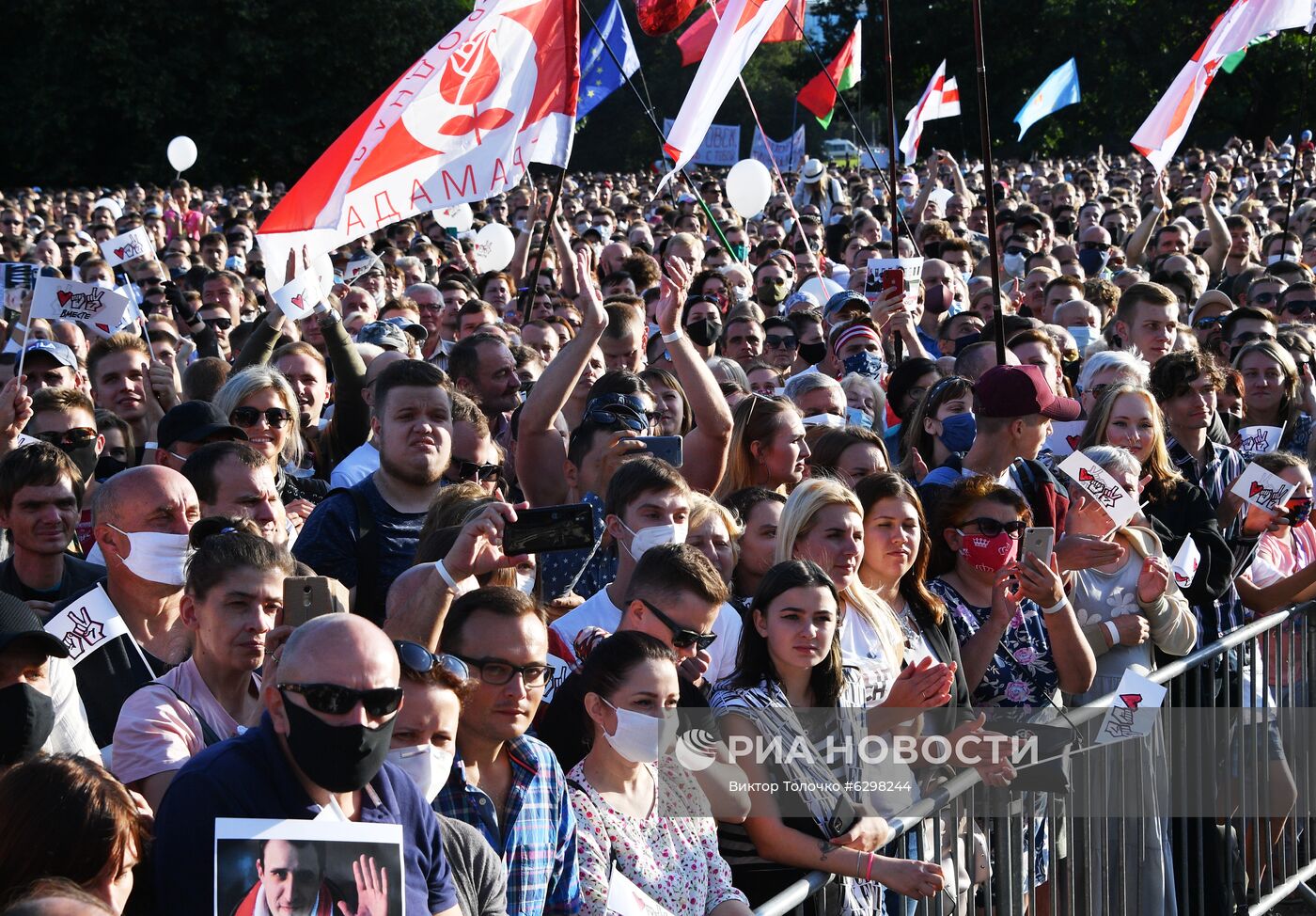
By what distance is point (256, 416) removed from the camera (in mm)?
6035

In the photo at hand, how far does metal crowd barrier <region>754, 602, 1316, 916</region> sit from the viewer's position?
451cm

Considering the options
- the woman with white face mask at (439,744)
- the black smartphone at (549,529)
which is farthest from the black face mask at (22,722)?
the black smartphone at (549,529)

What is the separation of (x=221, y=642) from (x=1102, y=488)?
2.89 m

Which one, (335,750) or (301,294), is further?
(301,294)

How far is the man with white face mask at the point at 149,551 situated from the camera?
437cm

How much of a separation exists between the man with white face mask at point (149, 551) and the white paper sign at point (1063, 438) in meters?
Answer: 3.64

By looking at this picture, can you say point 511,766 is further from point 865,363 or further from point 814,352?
point 814,352

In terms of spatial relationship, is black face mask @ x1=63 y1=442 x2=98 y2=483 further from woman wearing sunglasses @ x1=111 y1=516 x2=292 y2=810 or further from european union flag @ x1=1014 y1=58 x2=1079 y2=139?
european union flag @ x1=1014 y1=58 x2=1079 y2=139

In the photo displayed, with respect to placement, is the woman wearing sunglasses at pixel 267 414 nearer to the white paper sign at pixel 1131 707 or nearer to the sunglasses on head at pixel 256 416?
the sunglasses on head at pixel 256 416

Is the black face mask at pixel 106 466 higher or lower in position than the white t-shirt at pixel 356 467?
higher

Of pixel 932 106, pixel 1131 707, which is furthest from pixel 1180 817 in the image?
pixel 932 106

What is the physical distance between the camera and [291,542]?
5.68m

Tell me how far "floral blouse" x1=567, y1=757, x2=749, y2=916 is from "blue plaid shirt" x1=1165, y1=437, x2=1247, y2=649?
290cm

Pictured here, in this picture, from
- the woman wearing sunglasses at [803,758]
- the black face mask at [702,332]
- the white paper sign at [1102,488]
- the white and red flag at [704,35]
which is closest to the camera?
the woman wearing sunglasses at [803,758]
